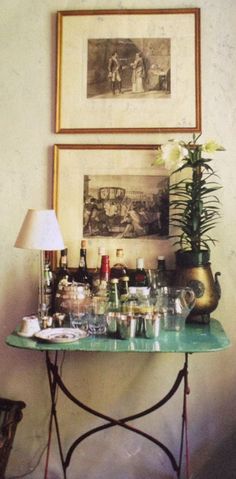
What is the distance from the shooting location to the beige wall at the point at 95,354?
2148 millimetres

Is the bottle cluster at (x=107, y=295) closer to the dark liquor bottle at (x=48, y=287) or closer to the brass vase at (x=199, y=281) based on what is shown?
the dark liquor bottle at (x=48, y=287)

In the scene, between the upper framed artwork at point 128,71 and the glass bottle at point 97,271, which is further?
the upper framed artwork at point 128,71

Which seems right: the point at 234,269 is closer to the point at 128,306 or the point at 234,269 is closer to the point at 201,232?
the point at 201,232

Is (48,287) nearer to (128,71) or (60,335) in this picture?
(60,335)

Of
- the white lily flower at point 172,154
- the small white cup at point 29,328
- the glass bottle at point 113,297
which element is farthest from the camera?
the white lily flower at point 172,154

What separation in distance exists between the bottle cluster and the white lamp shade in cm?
21

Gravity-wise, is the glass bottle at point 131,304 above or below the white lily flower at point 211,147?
below

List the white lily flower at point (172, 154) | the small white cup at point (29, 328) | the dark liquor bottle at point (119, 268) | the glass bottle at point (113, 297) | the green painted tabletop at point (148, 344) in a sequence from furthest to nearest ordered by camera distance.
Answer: the dark liquor bottle at point (119, 268) → the white lily flower at point (172, 154) → the glass bottle at point (113, 297) → the small white cup at point (29, 328) → the green painted tabletop at point (148, 344)

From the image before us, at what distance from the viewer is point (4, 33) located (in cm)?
222

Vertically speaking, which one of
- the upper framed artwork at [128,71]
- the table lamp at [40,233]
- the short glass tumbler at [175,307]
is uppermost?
the upper framed artwork at [128,71]

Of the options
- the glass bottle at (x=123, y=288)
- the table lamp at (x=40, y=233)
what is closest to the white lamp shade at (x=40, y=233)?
the table lamp at (x=40, y=233)

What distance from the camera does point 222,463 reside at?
2.17m

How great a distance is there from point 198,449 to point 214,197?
1229 mm

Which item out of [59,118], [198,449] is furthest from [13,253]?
[198,449]
